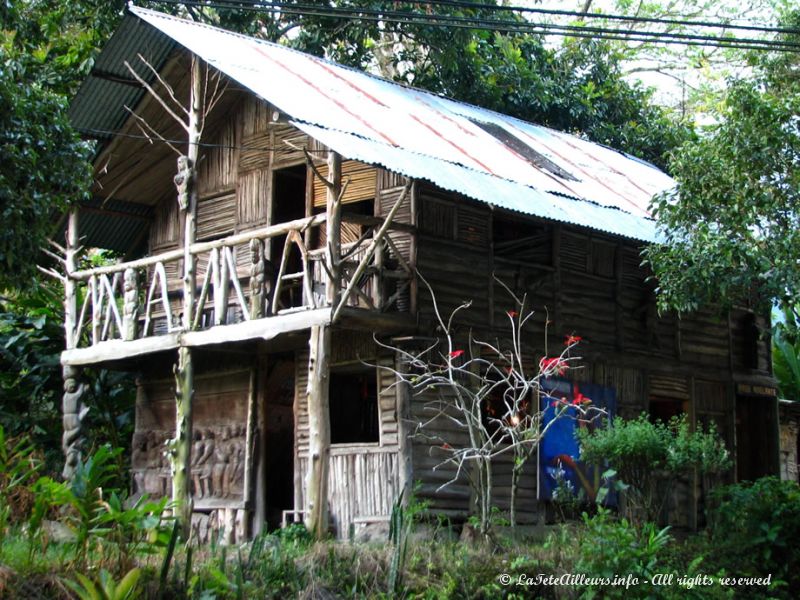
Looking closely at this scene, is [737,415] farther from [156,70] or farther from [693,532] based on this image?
[156,70]

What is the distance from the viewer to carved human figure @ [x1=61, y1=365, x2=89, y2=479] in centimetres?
1427

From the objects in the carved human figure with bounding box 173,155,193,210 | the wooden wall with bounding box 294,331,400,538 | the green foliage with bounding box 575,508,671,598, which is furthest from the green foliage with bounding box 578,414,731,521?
the carved human figure with bounding box 173,155,193,210

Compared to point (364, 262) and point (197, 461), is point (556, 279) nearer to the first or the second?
point (364, 262)

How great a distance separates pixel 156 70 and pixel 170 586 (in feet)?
25.5

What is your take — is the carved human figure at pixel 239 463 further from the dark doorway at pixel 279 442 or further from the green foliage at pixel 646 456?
the green foliage at pixel 646 456

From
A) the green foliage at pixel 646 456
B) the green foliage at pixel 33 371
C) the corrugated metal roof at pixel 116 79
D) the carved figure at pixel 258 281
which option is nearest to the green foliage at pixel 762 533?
the green foliage at pixel 646 456

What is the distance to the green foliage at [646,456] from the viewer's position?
11.6 metres

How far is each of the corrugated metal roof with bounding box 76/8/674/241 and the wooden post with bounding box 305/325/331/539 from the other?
2091 millimetres

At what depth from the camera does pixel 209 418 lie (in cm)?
1498

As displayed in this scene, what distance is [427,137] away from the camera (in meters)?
13.2

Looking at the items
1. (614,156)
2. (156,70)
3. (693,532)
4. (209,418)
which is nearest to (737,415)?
(693,532)

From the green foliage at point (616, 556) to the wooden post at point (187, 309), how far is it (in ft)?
15.9

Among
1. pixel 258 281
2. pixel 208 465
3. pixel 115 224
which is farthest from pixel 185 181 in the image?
pixel 208 465

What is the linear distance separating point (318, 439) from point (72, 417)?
4741mm
